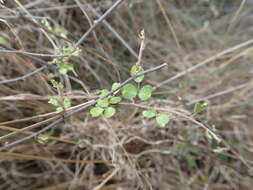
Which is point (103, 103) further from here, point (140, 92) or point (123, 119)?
point (123, 119)

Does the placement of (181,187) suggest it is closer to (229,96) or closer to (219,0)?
(229,96)

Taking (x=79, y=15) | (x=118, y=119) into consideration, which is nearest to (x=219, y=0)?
(x=79, y=15)

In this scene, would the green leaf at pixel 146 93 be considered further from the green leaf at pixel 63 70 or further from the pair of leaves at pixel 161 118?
the green leaf at pixel 63 70

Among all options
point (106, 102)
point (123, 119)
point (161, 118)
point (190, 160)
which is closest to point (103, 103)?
point (106, 102)

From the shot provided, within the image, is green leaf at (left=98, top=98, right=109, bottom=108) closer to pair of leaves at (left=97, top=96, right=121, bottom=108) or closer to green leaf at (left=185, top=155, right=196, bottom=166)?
pair of leaves at (left=97, top=96, right=121, bottom=108)

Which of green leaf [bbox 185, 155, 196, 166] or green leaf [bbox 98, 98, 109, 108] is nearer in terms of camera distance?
green leaf [bbox 98, 98, 109, 108]

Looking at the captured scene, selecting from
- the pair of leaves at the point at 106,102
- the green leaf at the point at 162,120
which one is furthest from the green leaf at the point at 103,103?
the green leaf at the point at 162,120

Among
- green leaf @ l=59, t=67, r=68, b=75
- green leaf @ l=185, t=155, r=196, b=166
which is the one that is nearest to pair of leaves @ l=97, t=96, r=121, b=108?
green leaf @ l=59, t=67, r=68, b=75

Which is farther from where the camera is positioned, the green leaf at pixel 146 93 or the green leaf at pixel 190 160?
the green leaf at pixel 190 160
